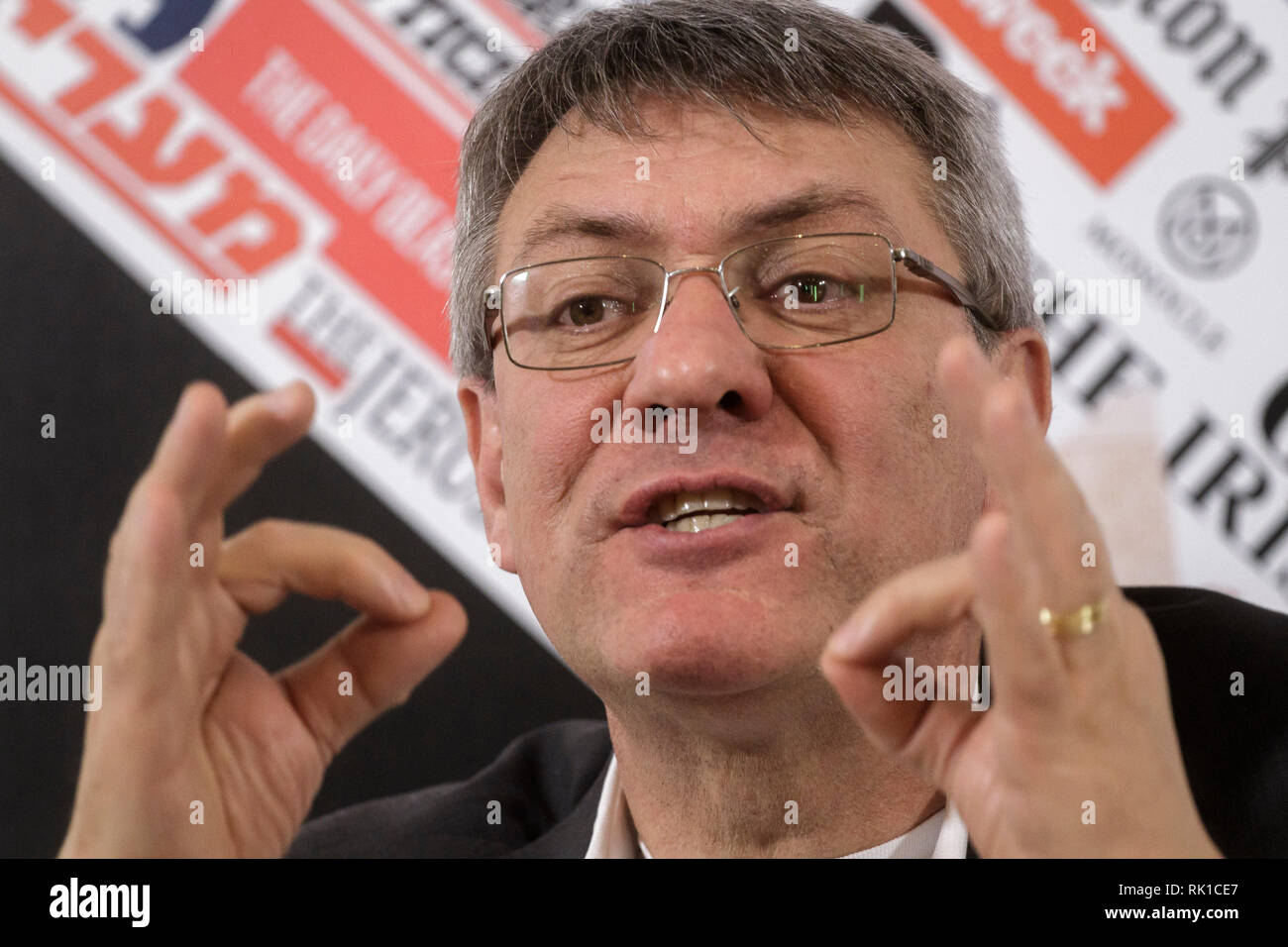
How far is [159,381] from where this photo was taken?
187cm

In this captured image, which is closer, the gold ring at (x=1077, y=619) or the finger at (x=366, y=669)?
the gold ring at (x=1077, y=619)

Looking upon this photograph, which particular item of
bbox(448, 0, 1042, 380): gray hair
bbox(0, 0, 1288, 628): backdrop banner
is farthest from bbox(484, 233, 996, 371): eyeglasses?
bbox(0, 0, 1288, 628): backdrop banner

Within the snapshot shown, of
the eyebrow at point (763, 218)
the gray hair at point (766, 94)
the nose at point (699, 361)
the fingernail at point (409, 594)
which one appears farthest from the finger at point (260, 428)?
the gray hair at point (766, 94)

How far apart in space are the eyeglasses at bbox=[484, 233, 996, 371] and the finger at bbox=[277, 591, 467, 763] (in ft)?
1.15

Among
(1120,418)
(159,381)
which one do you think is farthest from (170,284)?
(1120,418)

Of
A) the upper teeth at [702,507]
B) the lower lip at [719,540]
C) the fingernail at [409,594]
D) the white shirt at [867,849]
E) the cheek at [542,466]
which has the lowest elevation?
the white shirt at [867,849]

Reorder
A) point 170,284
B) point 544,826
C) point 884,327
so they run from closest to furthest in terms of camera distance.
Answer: point 884,327
point 544,826
point 170,284

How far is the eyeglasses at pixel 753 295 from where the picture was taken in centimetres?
104

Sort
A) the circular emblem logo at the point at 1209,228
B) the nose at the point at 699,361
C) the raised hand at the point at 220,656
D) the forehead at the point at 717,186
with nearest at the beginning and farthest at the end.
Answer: the raised hand at the point at 220,656 → the nose at the point at 699,361 → the forehead at the point at 717,186 → the circular emblem logo at the point at 1209,228

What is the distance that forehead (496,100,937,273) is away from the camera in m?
1.05

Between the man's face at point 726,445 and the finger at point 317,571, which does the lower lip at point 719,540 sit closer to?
the man's face at point 726,445
